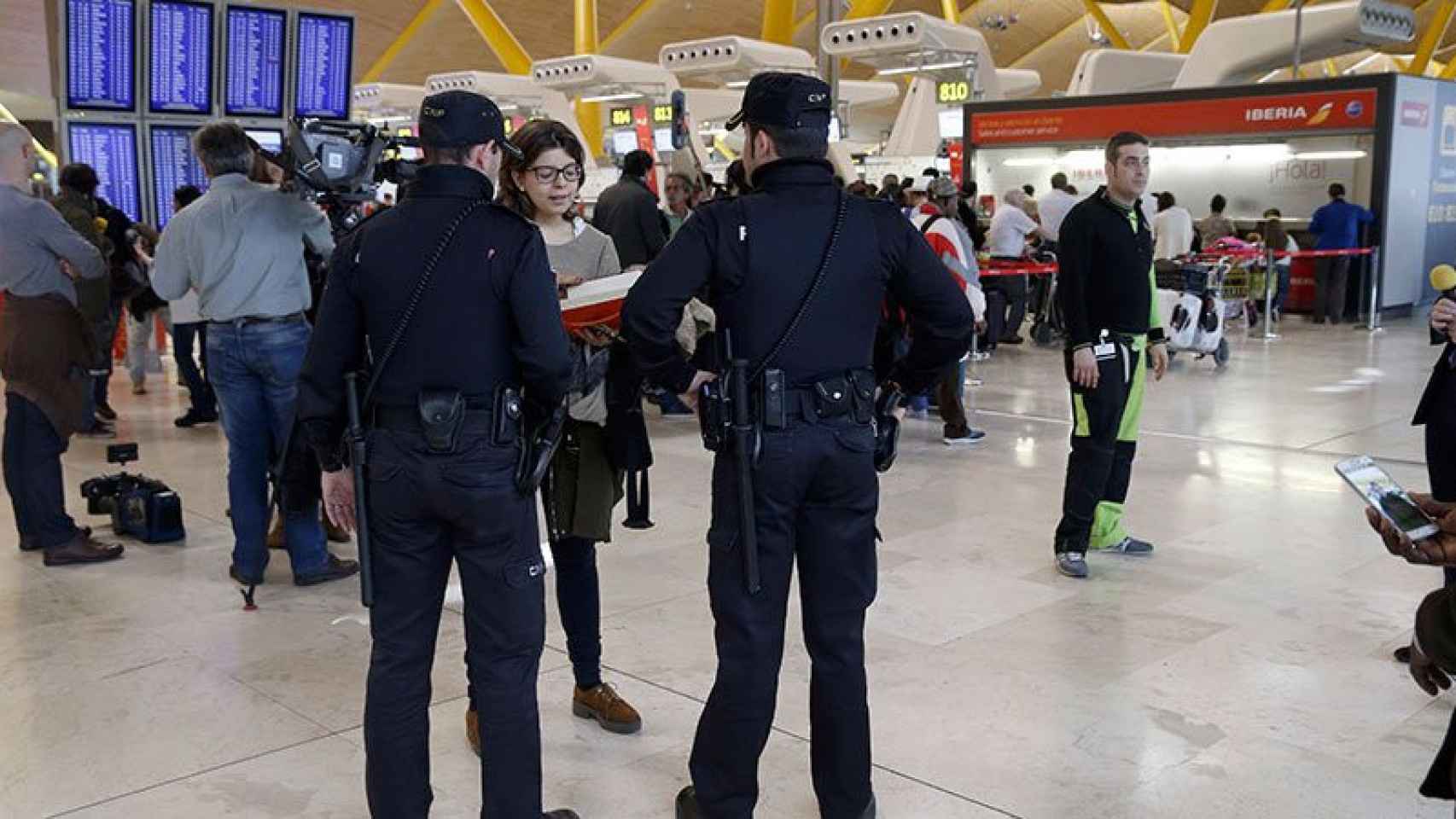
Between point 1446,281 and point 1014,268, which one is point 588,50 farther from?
point 1446,281

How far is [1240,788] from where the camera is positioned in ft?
10.9

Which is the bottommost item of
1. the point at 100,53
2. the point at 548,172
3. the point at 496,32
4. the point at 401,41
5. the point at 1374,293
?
the point at 1374,293

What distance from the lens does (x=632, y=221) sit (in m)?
7.78

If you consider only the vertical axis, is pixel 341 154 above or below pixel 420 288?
above

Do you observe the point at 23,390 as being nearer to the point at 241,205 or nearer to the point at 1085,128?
the point at 241,205

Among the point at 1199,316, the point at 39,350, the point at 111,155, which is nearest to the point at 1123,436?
the point at 39,350

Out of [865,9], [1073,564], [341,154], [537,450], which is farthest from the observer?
[865,9]

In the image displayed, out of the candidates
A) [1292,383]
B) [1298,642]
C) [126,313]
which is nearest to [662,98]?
[126,313]

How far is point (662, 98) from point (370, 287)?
2077 centimetres

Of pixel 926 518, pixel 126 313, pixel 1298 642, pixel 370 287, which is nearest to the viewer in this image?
pixel 370 287

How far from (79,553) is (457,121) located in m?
3.71

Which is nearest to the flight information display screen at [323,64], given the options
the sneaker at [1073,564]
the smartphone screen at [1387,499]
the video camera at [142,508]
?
the video camera at [142,508]

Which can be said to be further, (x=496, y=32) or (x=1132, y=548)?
(x=496, y=32)

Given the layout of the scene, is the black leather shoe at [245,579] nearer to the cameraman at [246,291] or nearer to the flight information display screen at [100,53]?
the cameraman at [246,291]
